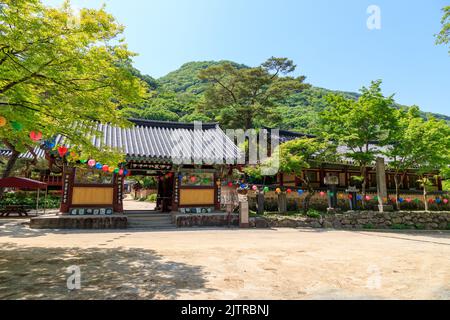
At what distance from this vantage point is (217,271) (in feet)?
18.2

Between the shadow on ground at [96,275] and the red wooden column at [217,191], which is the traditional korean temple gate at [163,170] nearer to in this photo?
the red wooden column at [217,191]

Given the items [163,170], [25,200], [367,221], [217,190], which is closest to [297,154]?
[217,190]

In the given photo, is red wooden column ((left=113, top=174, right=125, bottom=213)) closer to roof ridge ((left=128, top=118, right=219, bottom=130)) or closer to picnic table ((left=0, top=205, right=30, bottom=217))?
roof ridge ((left=128, top=118, right=219, bottom=130))

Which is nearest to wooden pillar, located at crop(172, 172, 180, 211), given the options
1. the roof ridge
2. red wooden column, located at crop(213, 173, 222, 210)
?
red wooden column, located at crop(213, 173, 222, 210)

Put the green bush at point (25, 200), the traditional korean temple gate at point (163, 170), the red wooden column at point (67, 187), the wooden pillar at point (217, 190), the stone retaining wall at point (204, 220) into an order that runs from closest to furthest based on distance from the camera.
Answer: the red wooden column at point (67, 187), the traditional korean temple gate at point (163, 170), the stone retaining wall at point (204, 220), the wooden pillar at point (217, 190), the green bush at point (25, 200)

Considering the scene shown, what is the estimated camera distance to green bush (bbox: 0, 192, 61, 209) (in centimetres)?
1872

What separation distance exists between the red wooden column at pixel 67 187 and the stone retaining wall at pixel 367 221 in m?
9.59

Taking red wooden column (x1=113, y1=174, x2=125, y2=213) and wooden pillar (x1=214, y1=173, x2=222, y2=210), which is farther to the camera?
wooden pillar (x1=214, y1=173, x2=222, y2=210)

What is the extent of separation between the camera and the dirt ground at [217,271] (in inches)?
170

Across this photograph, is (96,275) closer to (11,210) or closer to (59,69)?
(59,69)

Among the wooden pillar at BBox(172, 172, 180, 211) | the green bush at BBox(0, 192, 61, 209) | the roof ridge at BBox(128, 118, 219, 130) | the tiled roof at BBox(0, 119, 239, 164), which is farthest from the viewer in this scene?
the green bush at BBox(0, 192, 61, 209)

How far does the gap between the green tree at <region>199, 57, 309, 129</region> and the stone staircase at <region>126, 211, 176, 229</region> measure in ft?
42.4

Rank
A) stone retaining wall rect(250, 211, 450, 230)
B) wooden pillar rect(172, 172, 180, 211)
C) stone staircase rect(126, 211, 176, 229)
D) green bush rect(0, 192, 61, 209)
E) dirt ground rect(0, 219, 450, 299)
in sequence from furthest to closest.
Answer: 1. green bush rect(0, 192, 61, 209)
2. stone retaining wall rect(250, 211, 450, 230)
3. wooden pillar rect(172, 172, 180, 211)
4. stone staircase rect(126, 211, 176, 229)
5. dirt ground rect(0, 219, 450, 299)

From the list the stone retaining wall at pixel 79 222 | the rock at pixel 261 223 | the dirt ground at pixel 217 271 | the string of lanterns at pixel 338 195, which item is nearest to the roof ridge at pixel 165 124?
the string of lanterns at pixel 338 195
